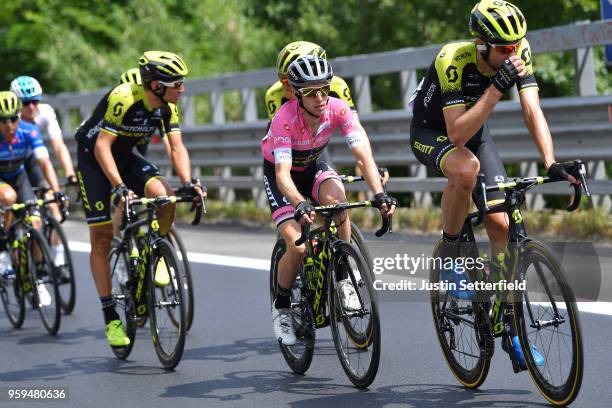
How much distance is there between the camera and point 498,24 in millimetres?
6355

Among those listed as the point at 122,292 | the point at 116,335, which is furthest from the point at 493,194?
the point at 122,292

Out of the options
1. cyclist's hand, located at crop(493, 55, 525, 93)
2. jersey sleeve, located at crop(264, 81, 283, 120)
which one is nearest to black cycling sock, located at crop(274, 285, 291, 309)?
jersey sleeve, located at crop(264, 81, 283, 120)

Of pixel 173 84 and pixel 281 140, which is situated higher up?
pixel 173 84

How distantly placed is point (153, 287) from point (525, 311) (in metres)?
3.18

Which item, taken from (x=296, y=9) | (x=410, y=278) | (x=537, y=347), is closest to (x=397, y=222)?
(x=410, y=278)

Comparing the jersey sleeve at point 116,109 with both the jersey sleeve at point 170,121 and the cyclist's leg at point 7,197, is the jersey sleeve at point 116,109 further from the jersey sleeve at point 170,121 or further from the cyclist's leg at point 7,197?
the cyclist's leg at point 7,197

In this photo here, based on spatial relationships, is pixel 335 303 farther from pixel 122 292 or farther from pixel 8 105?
pixel 8 105

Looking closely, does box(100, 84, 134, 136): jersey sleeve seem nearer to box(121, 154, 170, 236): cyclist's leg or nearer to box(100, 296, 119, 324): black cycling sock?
box(121, 154, 170, 236): cyclist's leg

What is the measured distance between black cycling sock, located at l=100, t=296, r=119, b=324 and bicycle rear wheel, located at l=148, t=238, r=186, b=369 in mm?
515

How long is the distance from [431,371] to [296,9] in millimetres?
16945

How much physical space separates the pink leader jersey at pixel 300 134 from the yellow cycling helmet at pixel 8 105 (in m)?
3.74

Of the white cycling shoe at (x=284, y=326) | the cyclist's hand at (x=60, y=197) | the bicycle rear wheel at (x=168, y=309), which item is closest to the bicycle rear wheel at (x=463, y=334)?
the white cycling shoe at (x=284, y=326)

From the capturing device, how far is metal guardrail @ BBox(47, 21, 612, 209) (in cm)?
1170

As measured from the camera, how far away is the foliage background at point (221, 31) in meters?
21.2
